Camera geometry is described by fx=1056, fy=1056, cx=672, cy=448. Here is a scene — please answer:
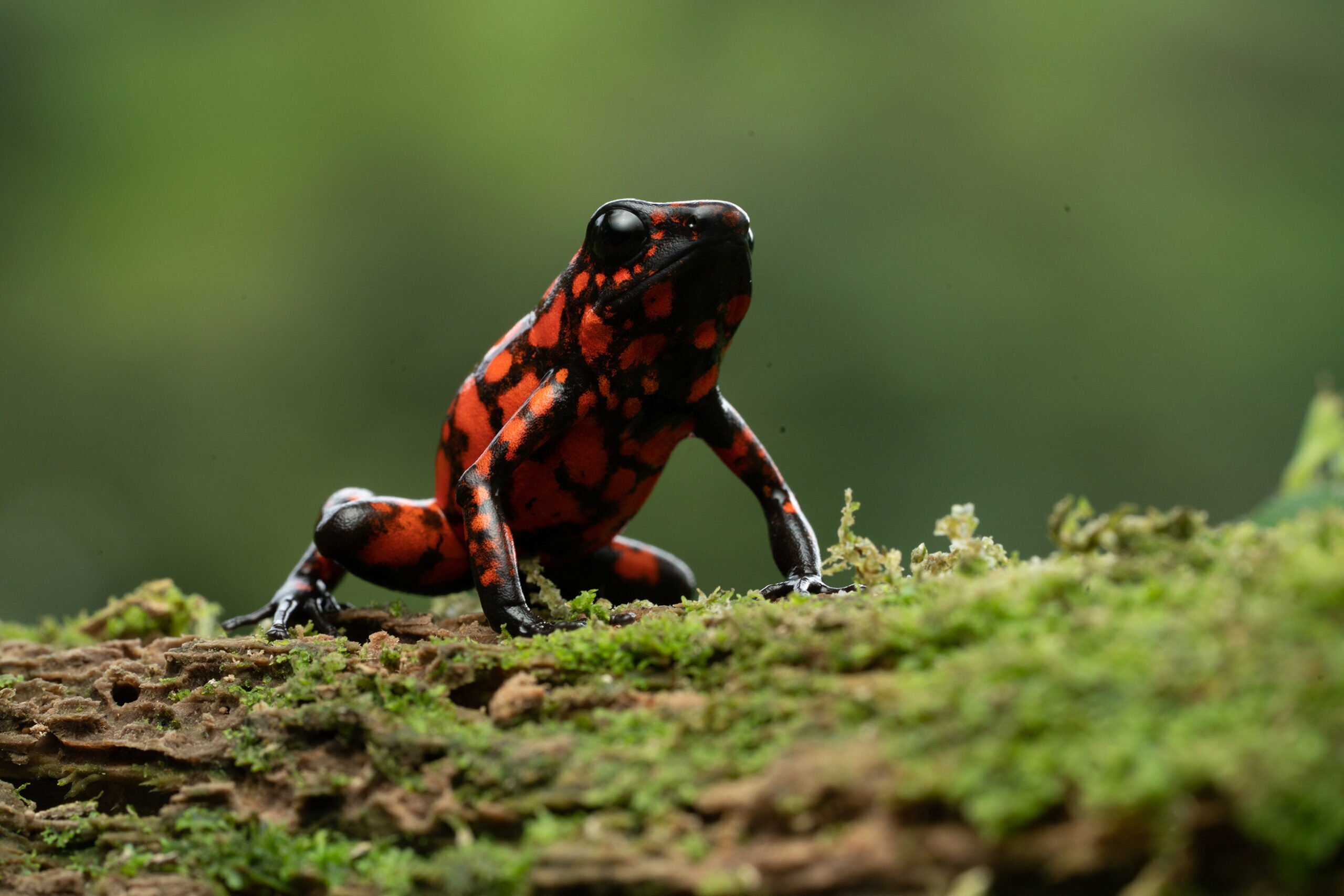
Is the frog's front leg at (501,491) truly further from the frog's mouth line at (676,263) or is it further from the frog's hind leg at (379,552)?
the frog's hind leg at (379,552)

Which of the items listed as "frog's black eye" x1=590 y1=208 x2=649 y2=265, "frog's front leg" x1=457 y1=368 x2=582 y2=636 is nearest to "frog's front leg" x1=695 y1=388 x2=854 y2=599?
"frog's front leg" x1=457 y1=368 x2=582 y2=636

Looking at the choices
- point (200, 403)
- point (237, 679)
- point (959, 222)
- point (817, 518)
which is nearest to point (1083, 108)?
point (959, 222)

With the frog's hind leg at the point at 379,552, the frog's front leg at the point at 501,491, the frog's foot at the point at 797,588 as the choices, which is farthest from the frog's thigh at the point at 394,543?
the frog's foot at the point at 797,588

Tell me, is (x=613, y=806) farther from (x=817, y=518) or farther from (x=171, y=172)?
(x=171, y=172)

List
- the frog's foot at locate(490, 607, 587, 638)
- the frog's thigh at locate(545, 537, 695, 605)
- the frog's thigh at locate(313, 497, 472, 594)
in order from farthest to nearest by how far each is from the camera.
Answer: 1. the frog's thigh at locate(545, 537, 695, 605)
2. the frog's thigh at locate(313, 497, 472, 594)
3. the frog's foot at locate(490, 607, 587, 638)

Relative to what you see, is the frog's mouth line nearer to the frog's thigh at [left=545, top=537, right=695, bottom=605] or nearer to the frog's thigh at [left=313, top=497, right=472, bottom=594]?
the frog's thigh at [left=313, top=497, right=472, bottom=594]

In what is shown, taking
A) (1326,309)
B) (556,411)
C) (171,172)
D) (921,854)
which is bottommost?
(921,854)
